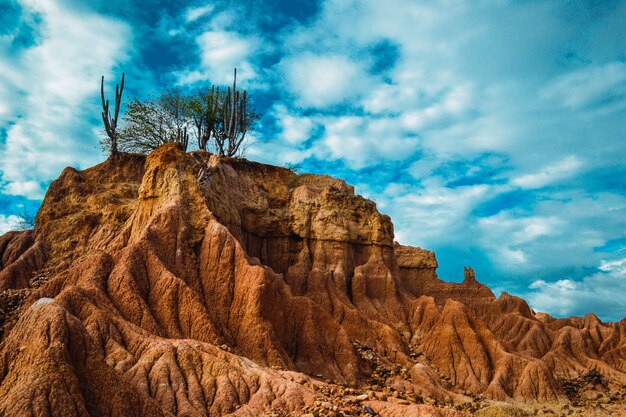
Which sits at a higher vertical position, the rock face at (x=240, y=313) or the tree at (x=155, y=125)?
the tree at (x=155, y=125)

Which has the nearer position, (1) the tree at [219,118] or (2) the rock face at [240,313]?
(2) the rock face at [240,313]

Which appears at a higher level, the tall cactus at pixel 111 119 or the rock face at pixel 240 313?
the tall cactus at pixel 111 119

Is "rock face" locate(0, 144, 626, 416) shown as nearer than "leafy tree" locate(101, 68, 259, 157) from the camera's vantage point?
Yes

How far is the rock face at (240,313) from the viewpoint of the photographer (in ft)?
71.6

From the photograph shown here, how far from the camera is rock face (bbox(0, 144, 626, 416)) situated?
21828 mm

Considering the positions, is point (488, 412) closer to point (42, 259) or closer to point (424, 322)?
point (424, 322)

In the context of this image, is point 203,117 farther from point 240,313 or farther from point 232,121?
point 240,313

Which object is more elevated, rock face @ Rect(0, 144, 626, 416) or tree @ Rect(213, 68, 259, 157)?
tree @ Rect(213, 68, 259, 157)

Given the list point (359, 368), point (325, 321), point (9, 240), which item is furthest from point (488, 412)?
point (9, 240)

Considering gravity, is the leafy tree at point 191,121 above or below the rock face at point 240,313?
above

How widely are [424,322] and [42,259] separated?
28.9 meters

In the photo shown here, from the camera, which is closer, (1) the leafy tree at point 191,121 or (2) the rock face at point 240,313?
(2) the rock face at point 240,313

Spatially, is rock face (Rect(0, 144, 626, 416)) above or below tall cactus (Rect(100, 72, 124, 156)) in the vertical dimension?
below

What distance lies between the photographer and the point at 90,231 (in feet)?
143
